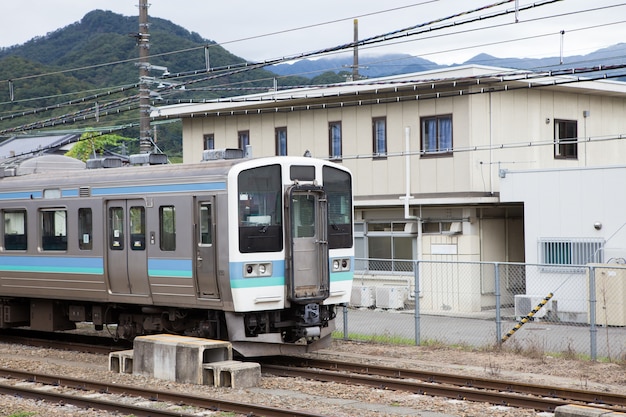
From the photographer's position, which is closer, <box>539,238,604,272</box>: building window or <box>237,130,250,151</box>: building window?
<box>539,238,604,272</box>: building window

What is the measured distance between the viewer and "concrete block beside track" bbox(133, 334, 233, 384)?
12.8 meters

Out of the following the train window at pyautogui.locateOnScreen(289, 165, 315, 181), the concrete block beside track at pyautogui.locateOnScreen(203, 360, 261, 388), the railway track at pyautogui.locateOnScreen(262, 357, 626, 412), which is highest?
the train window at pyautogui.locateOnScreen(289, 165, 315, 181)

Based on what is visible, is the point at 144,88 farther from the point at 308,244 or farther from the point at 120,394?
the point at 120,394

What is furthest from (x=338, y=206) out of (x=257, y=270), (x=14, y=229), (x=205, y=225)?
(x=14, y=229)

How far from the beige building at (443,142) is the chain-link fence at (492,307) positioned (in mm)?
214

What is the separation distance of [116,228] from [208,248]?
2292mm

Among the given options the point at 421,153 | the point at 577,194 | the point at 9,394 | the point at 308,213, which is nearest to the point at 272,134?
the point at 421,153

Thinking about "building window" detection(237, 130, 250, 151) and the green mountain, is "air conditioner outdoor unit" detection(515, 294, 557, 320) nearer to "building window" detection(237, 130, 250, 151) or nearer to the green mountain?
"building window" detection(237, 130, 250, 151)

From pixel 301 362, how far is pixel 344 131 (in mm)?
11143

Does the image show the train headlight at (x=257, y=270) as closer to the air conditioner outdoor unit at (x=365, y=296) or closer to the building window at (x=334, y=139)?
the air conditioner outdoor unit at (x=365, y=296)

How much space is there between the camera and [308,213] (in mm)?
14352

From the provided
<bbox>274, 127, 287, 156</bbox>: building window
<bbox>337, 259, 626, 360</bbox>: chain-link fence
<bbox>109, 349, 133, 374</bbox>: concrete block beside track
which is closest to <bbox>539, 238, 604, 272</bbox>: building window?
<bbox>337, 259, 626, 360</bbox>: chain-link fence

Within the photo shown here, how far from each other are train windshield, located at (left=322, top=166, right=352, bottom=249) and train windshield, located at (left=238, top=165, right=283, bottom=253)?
3.44ft

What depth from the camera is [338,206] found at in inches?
586
